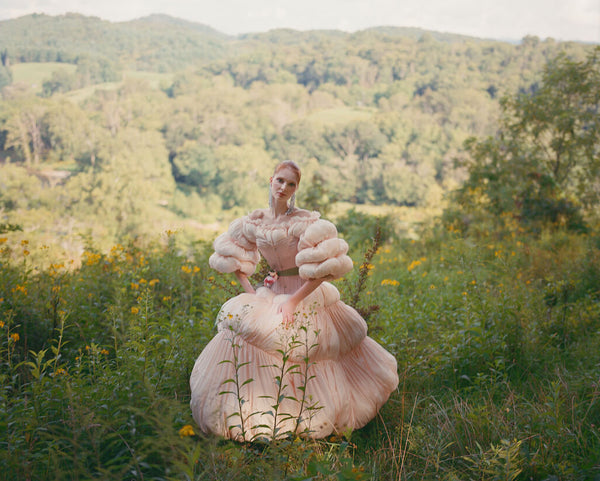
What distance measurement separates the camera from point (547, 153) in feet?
40.0

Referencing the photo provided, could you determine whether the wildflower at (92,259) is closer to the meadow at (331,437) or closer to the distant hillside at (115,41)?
the meadow at (331,437)

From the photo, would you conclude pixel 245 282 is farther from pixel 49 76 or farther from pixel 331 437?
pixel 49 76

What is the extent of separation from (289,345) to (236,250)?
0.88m

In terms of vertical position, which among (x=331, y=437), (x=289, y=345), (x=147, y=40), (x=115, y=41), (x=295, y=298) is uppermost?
(x=147, y=40)

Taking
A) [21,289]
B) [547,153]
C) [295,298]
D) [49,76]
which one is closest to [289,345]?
[295,298]

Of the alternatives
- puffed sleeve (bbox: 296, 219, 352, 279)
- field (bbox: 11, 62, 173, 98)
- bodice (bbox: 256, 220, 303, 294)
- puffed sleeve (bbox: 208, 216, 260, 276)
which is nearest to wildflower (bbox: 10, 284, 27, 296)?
puffed sleeve (bbox: 208, 216, 260, 276)

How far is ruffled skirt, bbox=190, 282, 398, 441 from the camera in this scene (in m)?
2.81

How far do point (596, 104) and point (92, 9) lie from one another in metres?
53.5

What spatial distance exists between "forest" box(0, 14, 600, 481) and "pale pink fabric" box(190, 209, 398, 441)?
0.15 meters

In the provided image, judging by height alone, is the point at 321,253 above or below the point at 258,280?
above

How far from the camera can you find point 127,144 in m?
39.1

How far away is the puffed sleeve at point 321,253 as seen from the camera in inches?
112

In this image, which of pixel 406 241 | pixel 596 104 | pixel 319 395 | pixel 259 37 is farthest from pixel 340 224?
pixel 259 37

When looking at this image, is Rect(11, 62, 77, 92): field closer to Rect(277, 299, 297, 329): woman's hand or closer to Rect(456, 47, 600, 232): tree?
Rect(456, 47, 600, 232): tree
